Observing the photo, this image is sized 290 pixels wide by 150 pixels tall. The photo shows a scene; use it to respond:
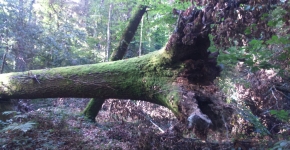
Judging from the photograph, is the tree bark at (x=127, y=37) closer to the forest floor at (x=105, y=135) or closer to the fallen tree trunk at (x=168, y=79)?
the forest floor at (x=105, y=135)

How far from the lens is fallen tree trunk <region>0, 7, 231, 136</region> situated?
378 cm

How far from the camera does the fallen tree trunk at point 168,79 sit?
3.78m

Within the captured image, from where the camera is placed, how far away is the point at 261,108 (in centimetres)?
738

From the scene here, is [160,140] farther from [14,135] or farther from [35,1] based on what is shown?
[35,1]

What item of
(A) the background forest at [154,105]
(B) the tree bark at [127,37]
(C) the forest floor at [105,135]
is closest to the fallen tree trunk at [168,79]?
(A) the background forest at [154,105]

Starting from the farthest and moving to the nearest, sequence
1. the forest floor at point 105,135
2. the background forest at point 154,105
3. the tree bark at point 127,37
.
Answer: the tree bark at point 127,37, the forest floor at point 105,135, the background forest at point 154,105

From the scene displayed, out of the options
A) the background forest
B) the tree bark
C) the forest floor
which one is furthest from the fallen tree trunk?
the tree bark

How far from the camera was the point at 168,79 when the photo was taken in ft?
14.5

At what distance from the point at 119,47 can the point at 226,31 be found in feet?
17.8

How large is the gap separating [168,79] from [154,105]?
12.6 feet

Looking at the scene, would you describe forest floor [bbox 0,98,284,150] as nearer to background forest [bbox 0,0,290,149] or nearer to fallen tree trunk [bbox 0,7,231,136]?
background forest [bbox 0,0,290,149]

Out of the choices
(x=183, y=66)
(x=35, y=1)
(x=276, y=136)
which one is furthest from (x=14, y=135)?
(x=35, y=1)

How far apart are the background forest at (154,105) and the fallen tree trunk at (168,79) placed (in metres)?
0.37

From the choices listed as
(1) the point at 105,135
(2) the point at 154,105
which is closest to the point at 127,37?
(2) the point at 154,105
